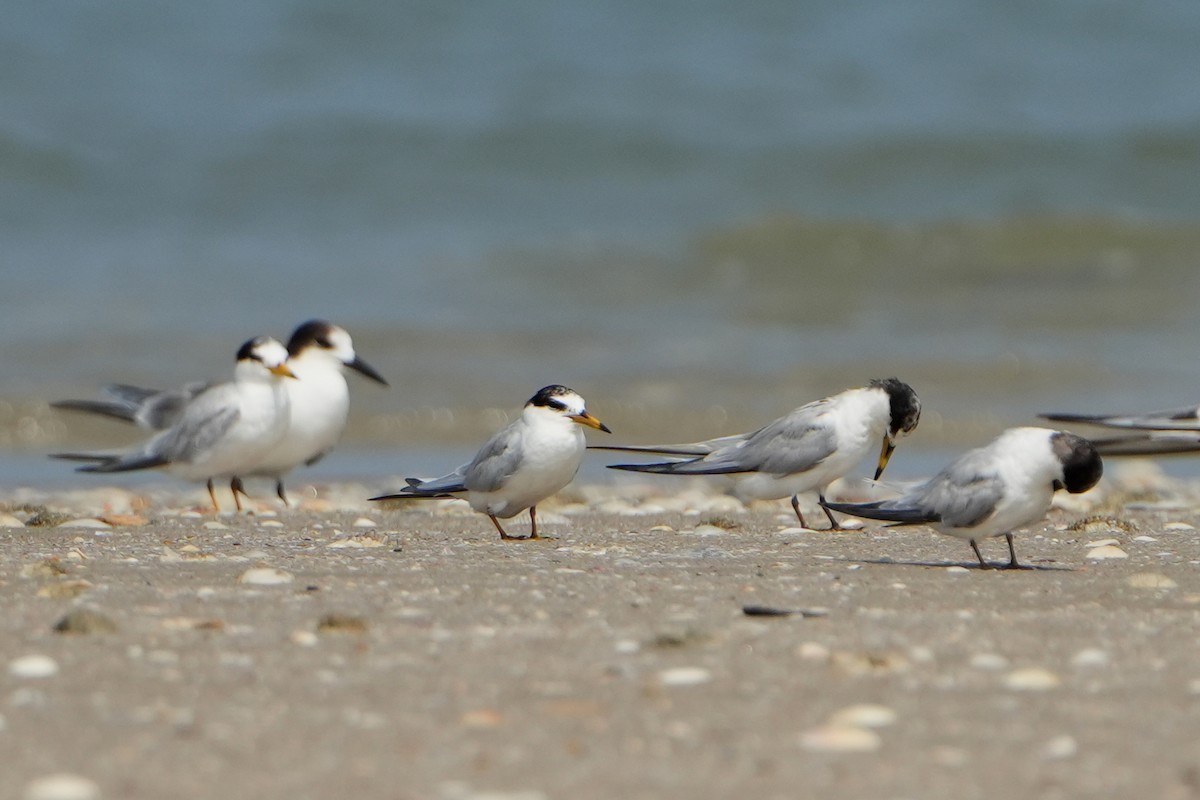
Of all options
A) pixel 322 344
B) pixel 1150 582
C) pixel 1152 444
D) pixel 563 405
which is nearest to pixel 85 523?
pixel 563 405

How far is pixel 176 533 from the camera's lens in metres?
5.18

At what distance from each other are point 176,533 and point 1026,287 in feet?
32.1

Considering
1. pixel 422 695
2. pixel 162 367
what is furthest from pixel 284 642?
pixel 162 367

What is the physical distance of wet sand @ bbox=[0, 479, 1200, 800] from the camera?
91.9 inches

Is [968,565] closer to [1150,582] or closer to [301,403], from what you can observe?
[1150,582]

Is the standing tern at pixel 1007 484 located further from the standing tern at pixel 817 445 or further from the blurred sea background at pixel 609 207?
the blurred sea background at pixel 609 207

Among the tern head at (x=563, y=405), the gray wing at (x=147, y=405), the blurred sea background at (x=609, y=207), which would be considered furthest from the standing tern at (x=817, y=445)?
the blurred sea background at (x=609, y=207)

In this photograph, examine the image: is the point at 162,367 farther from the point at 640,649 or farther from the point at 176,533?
the point at 640,649

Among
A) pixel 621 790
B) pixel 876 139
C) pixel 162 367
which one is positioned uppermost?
pixel 876 139

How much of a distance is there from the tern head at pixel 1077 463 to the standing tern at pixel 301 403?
3.46 m

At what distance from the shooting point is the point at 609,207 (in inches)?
614

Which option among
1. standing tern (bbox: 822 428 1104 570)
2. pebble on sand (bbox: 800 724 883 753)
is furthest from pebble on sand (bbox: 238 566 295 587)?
pebble on sand (bbox: 800 724 883 753)

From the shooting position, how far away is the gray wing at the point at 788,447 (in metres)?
5.40

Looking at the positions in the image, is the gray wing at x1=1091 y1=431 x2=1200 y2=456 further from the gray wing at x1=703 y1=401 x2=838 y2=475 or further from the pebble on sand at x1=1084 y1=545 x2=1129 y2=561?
the pebble on sand at x1=1084 y1=545 x2=1129 y2=561
